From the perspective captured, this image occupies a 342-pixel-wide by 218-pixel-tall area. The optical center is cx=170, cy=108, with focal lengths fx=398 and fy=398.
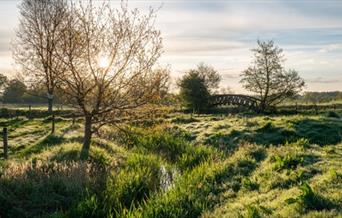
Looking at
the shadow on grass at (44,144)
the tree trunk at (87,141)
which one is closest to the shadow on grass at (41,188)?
the tree trunk at (87,141)

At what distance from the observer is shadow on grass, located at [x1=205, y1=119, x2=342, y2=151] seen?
79.9 feet

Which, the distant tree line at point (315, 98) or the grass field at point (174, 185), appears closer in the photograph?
the grass field at point (174, 185)

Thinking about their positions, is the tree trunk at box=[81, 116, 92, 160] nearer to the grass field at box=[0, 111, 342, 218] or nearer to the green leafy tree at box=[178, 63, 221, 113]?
the grass field at box=[0, 111, 342, 218]

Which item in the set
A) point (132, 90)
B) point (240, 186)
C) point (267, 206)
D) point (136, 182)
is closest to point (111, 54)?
point (132, 90)

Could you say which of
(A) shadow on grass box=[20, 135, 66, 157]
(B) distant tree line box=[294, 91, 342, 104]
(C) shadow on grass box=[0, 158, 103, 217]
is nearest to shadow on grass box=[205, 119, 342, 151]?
(A) shadow on grass box=[20, 135, 66, 157]

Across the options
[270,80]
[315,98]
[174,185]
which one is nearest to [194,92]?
[270,80]

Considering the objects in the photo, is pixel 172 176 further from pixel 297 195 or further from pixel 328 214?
pixel 328 214

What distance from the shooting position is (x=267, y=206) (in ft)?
33.8

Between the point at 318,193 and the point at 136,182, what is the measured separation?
→ 23.2 feet

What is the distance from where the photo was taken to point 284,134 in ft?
84.1

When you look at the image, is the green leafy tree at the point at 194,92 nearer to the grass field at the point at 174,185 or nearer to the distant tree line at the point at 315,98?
the distant tree line at the point at 315,98

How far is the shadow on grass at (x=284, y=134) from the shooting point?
79.9 feet

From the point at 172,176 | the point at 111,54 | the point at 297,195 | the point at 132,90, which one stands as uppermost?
the point at 111,54

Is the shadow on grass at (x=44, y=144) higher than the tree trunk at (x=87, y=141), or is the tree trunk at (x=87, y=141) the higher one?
the tree trunk at (x=87, y=141)
